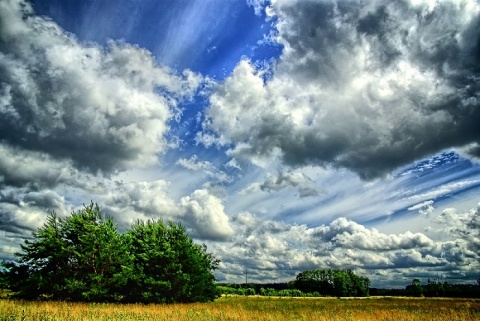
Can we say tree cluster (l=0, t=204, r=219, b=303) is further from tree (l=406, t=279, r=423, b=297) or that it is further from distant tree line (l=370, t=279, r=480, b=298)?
tree (l=406, t=279, r=423, b=297)

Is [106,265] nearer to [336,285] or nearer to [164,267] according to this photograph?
[164,267]

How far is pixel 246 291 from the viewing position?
299ft

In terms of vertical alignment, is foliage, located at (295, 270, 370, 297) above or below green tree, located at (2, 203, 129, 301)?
below

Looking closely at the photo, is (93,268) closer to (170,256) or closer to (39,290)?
(39,290)

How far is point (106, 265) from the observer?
88.1 feet

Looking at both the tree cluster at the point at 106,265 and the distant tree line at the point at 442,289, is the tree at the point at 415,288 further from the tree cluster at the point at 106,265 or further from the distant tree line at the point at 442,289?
the tree cluster at the point at 106,265

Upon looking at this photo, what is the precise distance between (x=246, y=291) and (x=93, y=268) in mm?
72100

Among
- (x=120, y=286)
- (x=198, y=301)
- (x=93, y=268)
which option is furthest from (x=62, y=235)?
(x=198, y=301)

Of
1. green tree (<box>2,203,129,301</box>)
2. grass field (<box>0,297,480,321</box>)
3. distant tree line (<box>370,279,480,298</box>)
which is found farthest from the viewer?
distant tree line (<box>370,279,480,298</box>)

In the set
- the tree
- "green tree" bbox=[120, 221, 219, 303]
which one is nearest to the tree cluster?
"green tree" bbox=[120, 221, 219, 303]

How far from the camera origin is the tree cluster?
25.0 m

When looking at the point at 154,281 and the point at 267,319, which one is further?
the point at 154,281

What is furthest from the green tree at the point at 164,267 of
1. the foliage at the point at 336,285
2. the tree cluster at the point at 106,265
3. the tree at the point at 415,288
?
the tree at the point at 415,288

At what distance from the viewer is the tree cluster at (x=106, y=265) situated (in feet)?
82.2
